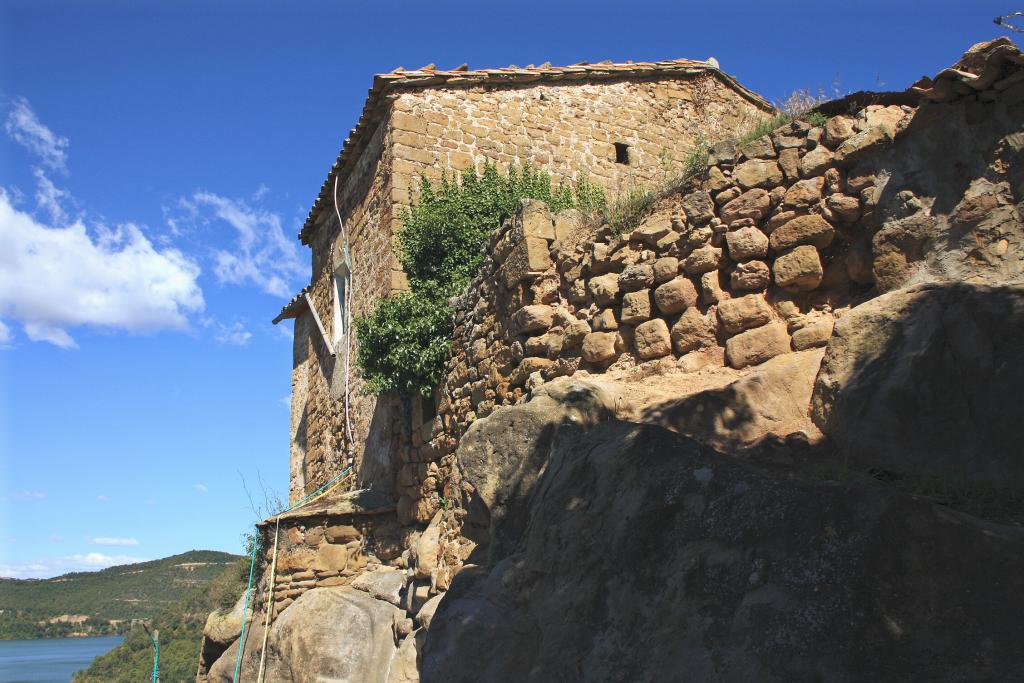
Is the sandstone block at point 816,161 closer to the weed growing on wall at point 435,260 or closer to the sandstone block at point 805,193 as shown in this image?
the sandstone block at point 805,193

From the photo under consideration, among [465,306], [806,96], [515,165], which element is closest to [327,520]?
[465,306]

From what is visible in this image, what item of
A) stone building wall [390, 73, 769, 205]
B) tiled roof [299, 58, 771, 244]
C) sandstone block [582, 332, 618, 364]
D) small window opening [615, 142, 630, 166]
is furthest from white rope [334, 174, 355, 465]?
sandstone block [582, 332, 618, 364]

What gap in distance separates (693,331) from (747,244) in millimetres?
686

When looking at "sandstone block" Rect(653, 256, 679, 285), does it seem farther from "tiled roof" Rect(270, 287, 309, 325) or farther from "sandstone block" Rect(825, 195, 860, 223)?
"tiled roof" Rect(270, 287, 309, 325)

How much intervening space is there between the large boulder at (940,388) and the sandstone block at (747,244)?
1.17 meters

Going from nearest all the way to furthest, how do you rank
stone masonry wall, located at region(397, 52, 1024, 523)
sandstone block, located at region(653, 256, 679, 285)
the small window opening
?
stone masonry wall, located at region(397, 52, 1024, 523), sandstone block, located at region(653, 256, 679, 285), the small window opening

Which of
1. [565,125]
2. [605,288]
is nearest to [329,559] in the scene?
[605,288]

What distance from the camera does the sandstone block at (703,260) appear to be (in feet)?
17.1

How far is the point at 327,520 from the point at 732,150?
20.4ft

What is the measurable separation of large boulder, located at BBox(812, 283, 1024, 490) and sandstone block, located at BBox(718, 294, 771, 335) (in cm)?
102

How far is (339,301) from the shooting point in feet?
43.6

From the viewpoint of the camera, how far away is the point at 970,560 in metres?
2.35

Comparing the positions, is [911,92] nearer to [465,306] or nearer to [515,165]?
[465,306]

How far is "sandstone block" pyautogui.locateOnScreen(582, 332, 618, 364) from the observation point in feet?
18.9
